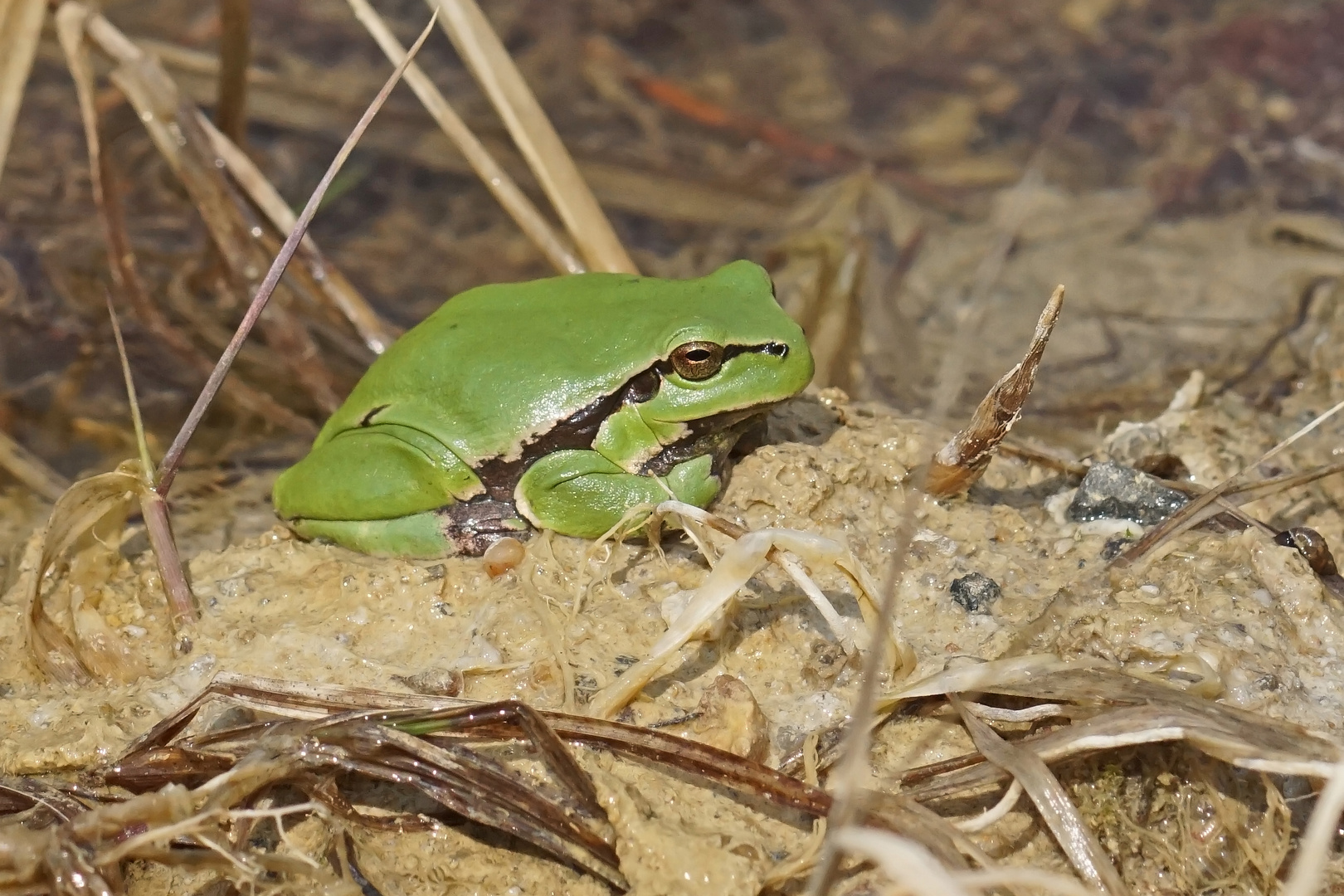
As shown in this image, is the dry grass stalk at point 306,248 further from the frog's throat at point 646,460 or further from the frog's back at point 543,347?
the frog's throat at point 646,460

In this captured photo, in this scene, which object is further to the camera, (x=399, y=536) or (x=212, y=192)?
(x=212, y=192)

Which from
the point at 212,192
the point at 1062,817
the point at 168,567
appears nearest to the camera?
the point at 1062,817

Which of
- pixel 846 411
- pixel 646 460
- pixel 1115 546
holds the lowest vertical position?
pixel 1115 546

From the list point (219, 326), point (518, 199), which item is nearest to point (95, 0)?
point (219, 326)

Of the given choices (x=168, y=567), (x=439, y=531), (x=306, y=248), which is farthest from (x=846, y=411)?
(x=306, y=248)

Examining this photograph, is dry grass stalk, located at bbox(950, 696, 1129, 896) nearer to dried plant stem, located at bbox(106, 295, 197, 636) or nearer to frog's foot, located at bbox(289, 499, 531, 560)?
frog's foot, located at bbox(289, 499, 531, 560)

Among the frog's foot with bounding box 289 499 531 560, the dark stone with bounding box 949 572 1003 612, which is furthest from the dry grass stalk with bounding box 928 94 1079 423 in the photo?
the frog's foot with bounding box 289 499 531 560

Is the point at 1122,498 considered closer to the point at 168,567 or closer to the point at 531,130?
the point at 531,130
